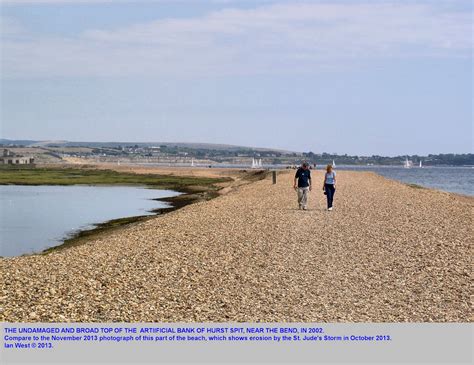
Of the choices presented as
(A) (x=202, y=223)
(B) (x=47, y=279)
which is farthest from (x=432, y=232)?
(B) (x=47, y=279)

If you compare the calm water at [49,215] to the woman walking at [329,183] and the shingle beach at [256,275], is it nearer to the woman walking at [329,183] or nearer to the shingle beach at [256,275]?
the shingle beach at [256,275]

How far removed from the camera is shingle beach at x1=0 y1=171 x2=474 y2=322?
10.6 meters

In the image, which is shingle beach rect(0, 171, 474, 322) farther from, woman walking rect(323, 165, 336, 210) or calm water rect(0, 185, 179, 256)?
calm water rect(0, 185, 179, 256)

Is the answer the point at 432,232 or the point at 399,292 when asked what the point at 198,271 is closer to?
the point at 399,292

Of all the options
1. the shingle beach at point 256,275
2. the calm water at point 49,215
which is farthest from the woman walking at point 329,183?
the calm water at point 49,215

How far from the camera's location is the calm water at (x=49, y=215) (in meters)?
A: 27.5

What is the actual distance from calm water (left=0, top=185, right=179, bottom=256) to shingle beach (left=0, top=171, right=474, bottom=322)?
6.97 metres

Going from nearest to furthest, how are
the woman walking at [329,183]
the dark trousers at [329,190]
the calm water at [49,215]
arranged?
1. the woman walking at [329,183]
2. the dark trousers at [329,190]
3. the calm water at [49,215]

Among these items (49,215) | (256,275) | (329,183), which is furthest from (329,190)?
(49,215)

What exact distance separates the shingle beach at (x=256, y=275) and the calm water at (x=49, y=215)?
6.97 meters

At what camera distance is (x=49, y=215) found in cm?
3878

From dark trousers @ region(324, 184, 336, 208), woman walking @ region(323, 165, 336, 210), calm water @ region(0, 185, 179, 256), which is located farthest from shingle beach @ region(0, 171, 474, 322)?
calm water @ region(0, 185, 179, 256)

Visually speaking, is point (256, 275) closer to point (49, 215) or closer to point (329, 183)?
point (329, 183)

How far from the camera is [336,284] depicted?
12.6 meters
